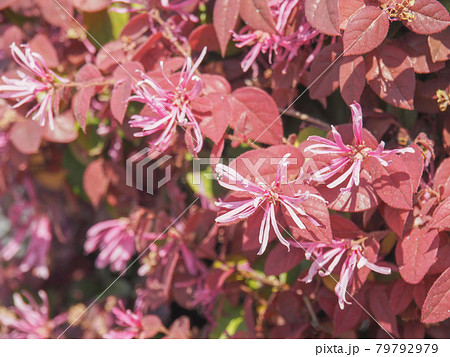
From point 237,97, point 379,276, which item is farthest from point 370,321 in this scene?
point 237,97

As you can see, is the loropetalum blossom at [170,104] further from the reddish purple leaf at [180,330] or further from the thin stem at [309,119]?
the reddish purple leaf at [180,330]

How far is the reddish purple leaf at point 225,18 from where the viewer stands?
69 cm

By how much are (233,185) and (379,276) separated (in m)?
0.31

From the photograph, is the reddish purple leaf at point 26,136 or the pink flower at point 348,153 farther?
the reddish purple leaf at point 26,136

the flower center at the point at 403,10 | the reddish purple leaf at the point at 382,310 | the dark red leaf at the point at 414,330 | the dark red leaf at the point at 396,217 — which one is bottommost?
the dark red leaf at the point at 414,330

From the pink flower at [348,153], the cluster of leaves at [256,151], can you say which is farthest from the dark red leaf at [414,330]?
the pink flower at [348,153]

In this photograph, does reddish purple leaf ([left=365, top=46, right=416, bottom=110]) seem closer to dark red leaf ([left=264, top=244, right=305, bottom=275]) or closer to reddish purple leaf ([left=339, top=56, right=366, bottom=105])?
reddish purple leaf ([left=339, top=56, right=366, bottom=105])

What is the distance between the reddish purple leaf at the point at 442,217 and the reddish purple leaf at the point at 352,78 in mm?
172

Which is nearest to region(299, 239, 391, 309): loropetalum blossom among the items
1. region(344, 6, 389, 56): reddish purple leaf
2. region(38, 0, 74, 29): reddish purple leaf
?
region(344, 6, 389, 56): reddish purple leaf

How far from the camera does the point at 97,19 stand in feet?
2.86

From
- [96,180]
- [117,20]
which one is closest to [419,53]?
[117,20]

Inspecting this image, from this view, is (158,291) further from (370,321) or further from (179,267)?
(370,321)

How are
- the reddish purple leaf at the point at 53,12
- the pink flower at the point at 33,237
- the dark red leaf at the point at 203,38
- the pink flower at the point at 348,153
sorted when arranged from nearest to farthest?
the pink flower at the point at 348,153, the dark red leaf at the point at 203,38, the reddish purple leaf at the point at 53,12, the pink flower at the point at 33,237

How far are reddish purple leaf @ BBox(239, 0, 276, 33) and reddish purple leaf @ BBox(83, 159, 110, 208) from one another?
0.44 m
